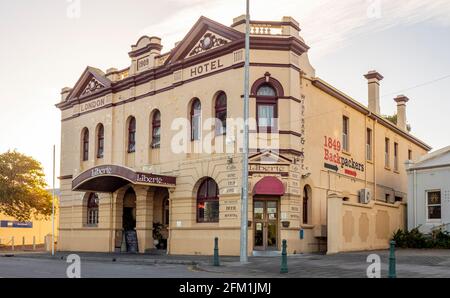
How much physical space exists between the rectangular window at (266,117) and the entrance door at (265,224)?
3.20 meters

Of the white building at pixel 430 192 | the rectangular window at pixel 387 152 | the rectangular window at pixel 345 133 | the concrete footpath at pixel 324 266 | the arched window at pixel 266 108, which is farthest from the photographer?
the rectangular window at pixel 387 152

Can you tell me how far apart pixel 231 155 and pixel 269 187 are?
231 centimetres

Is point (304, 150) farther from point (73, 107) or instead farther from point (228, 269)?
point (73, 107)

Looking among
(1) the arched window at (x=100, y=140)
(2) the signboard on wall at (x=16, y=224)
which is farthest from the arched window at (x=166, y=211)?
(2) the signboard on wall at (x=16, y=224)

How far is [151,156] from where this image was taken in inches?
1228

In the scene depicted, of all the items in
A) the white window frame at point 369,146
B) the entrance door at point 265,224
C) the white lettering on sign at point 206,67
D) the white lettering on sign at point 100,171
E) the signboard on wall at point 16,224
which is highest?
the white lettering on sign at point 206,67

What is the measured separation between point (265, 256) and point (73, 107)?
59.9ft

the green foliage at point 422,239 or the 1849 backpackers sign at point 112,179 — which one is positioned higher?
the 1849 backpackers sign at point 112,179

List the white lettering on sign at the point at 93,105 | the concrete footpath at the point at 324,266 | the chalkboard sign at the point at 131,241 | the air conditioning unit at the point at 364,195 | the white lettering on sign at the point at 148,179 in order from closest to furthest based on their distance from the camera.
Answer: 1. the concrete footpath at the point at 324,266
2. the white lettering on sign at the point at 148,179
3. the chalkboard sign at the point at 131,241
4. the air conditioning unit at the point at 364,195
5. the white lettering on sign at the point at 93,105

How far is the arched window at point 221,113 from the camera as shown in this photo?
27.0 metres

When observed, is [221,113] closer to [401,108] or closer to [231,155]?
[231,155]

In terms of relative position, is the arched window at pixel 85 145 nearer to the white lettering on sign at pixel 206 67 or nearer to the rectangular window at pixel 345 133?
the white lettering on sign at pixel 206 67

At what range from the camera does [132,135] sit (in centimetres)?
3297
